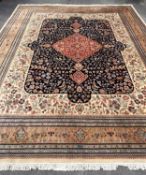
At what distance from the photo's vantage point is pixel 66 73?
88.2 inches

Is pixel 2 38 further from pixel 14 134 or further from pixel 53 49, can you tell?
pixel 14 134

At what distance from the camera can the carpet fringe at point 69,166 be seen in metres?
1.44

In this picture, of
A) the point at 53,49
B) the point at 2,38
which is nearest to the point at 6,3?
the point at 2,38

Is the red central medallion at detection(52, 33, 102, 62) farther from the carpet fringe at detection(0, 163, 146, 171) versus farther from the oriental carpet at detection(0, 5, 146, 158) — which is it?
the carpet fringe at detection(0, 163, 146, 171)

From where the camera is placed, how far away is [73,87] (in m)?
2.07

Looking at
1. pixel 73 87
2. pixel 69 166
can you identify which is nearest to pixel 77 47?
pixel 73 87

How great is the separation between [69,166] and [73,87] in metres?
0.77

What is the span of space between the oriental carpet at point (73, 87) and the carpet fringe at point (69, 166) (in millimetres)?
67

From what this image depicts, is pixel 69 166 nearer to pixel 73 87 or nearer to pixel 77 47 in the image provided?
pixel 73 87

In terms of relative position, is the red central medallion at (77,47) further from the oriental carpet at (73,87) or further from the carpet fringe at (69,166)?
the carpet fringe at (69,166)

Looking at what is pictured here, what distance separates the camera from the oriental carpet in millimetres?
1602

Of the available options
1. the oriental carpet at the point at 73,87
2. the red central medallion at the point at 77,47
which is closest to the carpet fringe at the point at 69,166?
the oriental carpet at the point at 73,87

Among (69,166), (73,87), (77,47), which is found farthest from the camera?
(77,47)

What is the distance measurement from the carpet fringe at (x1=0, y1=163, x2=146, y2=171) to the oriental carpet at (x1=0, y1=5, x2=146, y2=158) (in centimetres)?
7
